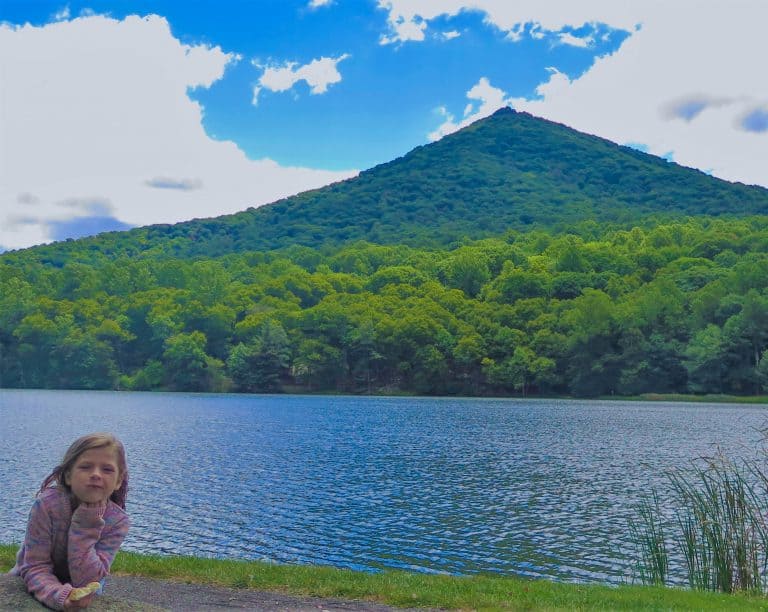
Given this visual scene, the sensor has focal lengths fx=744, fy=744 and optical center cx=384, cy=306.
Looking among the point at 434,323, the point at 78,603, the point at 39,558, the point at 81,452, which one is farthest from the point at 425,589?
the point at 434,323

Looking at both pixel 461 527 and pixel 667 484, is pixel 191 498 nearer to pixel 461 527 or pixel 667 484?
pixel 461 527

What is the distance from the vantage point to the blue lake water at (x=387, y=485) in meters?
21.5

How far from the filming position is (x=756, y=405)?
9700 cm

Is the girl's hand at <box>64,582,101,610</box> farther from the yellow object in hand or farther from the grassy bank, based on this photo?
the grassy bank

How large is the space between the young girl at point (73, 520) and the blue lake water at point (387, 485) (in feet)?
43.9

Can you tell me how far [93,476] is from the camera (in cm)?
704

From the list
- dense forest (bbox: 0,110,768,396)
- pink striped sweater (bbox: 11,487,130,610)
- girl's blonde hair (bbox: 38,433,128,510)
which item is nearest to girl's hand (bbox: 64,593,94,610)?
pink striped sweater (bbox: 11,487,130,610)

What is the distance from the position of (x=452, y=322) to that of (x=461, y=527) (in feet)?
371

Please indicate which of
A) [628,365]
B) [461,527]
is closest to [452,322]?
[628,365]

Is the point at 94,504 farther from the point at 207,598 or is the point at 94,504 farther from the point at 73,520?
the point at 207,598

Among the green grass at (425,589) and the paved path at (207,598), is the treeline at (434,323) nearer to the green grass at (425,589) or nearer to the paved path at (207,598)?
the green grass at (425,589)

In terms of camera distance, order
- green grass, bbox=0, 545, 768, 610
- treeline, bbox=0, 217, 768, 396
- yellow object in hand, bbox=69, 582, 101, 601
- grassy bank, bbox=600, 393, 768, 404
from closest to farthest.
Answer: yellow object in hand, bbox=69, 582, 101, 601
green grass, bbox=0, 545, 768, 610
grassy bank, bbox=600, 393, 768, 404
treeline, bbox=0, 217, 768, 396

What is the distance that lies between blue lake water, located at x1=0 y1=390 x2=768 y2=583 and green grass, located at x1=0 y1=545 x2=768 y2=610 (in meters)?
4.55

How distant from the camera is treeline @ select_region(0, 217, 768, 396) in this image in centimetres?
11631
